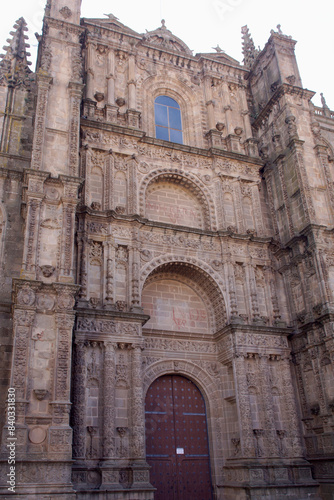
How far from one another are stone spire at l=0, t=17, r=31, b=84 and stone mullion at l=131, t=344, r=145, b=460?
37.8 feet

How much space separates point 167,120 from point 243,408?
1271 cm

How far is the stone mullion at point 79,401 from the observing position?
44.4ft

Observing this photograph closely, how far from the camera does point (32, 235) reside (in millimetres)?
14195

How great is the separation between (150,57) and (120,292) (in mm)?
11985

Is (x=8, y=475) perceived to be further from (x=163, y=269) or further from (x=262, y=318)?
(x=262, y=318)

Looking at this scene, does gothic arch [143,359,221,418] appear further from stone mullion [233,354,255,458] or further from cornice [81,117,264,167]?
cornice [81,117,264,167]

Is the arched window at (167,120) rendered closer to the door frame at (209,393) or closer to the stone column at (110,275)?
the stone column at (110,275)

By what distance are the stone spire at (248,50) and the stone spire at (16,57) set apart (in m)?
12.0

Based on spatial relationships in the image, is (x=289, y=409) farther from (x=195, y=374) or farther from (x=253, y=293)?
(x=253, y=293)

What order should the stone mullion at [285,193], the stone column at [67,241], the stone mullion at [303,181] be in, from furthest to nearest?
the stone mullion at [285,193] < the stone mullion at [303,181] < the stone column at [67,241]

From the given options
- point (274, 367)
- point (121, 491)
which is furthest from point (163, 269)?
point (121, 491)

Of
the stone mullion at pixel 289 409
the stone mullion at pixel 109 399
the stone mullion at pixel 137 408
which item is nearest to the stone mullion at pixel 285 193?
the stone mullion at pixel 289 409

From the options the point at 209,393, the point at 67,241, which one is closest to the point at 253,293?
the point at 209,393

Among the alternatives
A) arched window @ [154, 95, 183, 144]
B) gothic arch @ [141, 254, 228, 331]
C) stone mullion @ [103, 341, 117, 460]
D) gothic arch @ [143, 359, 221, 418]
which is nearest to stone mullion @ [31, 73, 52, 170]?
gothic arch @ [141, 254, 228, 331]
